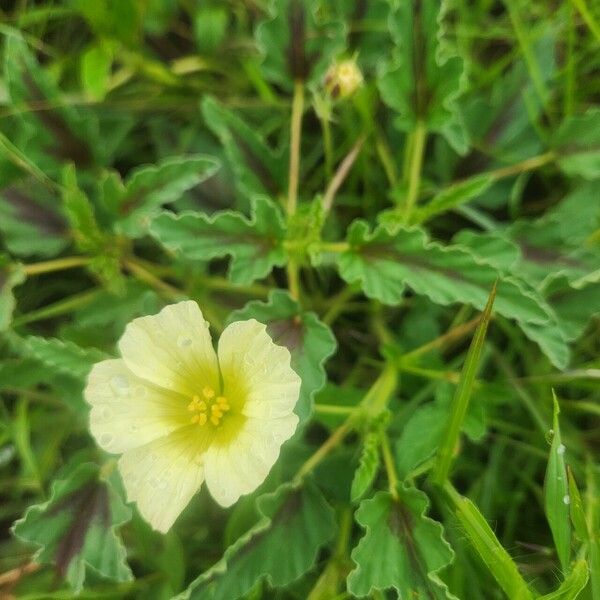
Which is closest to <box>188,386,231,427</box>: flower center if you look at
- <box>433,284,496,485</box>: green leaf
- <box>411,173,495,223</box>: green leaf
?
<box>433,284,496,485</box>: green leaf

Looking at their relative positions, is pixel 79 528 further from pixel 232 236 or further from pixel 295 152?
pixel 295 152

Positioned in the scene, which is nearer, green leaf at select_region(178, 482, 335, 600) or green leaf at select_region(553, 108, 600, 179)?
green leaf at select_region(178, 482, 335, 600)

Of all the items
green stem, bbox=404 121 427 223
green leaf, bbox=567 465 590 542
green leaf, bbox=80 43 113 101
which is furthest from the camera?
green leaf, bbox=80 43 113 101

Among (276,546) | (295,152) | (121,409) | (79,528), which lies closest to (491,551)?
(276,546)

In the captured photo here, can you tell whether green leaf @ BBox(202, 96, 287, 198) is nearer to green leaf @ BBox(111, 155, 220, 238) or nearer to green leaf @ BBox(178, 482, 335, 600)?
green leaf @ BBox(111, 155, 220, 238)

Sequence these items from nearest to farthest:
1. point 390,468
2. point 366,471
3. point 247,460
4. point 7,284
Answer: point 247,460 → point 366,471 → point 390,468 → point 7,284

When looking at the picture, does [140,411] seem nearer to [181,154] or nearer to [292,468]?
[292,468]
